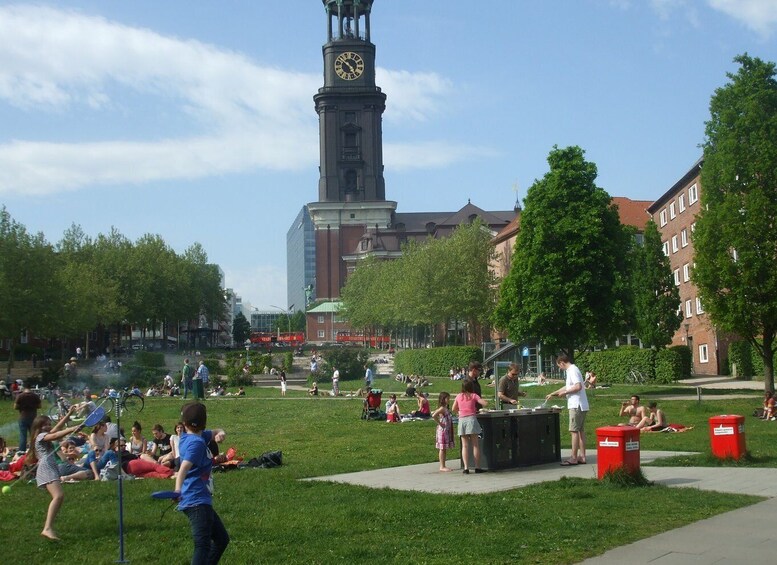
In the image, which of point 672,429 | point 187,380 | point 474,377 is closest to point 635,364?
point 187,380

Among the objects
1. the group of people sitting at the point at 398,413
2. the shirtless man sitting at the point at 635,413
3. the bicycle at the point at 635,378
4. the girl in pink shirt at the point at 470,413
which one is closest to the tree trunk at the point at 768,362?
the shirtless man sitting at the point at 635,413

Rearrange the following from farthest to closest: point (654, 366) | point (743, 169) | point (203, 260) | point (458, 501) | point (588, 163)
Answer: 1. point (203, 260)
2. point (654, 366)
3. point (588, 163)
4. point (743, 169)
5. point (458, 501)

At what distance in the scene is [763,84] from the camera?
38062 mm

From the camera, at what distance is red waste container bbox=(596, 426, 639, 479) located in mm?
14211

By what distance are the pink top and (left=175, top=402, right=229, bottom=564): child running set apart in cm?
871

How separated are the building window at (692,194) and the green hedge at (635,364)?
13.3 m

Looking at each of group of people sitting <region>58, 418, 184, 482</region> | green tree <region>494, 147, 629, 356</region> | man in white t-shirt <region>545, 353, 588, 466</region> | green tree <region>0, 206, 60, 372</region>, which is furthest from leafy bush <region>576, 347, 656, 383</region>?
group of people sitting <region>58, 418, 184, 482</region>

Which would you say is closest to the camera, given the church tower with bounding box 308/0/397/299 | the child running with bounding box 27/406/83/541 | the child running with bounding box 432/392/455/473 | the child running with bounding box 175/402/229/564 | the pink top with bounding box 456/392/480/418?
the child running with bounding box 175/402/229/564

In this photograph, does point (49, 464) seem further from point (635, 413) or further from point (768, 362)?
point (768, 362)

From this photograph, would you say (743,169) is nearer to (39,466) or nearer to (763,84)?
(763,84)

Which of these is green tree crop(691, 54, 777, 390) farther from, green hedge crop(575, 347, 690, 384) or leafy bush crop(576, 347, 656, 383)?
leafy bush crop(576, 347, 656, 383)

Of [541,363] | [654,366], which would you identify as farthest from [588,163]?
[541,363]

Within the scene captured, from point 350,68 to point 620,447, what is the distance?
133995 mm

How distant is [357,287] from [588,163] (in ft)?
234
